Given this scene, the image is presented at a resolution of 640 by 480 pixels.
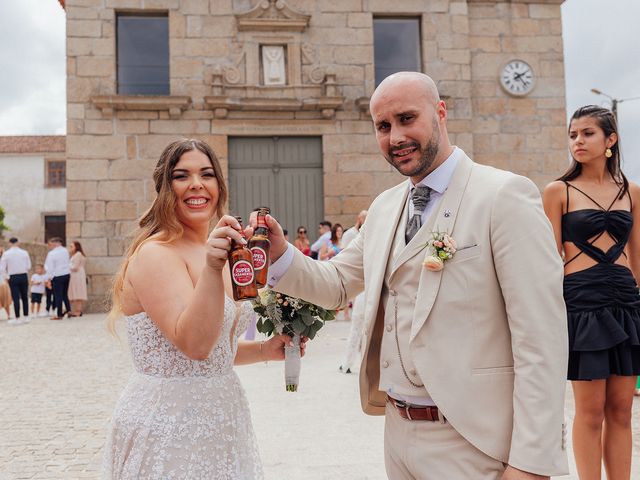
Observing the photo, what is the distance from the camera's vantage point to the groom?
1744 millimetres

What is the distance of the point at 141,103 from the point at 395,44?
628cm

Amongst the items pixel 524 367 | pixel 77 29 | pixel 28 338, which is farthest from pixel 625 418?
pixel 77 29

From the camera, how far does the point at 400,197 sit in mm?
2268

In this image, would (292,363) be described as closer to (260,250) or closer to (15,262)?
(260,250)

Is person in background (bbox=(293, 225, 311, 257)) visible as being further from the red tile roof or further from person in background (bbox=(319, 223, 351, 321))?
the red tile roof

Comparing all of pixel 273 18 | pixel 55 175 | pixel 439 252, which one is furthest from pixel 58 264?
pixel 55 175

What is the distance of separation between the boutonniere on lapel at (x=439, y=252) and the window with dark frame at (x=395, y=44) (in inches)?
509

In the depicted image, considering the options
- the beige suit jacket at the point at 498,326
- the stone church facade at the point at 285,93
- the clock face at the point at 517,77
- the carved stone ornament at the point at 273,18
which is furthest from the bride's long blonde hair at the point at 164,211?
the clock face at the point at 517,77

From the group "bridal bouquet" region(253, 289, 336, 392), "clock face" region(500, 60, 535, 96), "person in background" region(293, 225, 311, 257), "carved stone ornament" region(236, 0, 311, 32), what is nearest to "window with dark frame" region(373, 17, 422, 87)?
"carved stone ornament" region(236, 0, 311, 32)

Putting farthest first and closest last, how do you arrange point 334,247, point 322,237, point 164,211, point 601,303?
1. point 322,237
2. point 334,247
3. point 601,303
4. point 164,211

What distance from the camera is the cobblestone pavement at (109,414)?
13.2ft

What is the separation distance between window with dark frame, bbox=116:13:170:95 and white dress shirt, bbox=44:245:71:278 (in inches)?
158

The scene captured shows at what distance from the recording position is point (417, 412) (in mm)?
1920

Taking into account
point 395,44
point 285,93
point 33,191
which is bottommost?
point 285,93
